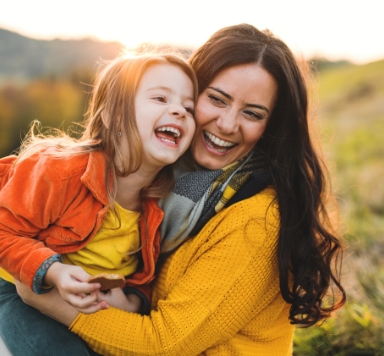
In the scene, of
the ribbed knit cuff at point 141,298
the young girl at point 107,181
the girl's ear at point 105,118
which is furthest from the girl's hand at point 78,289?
the girl's ear at point 105,118

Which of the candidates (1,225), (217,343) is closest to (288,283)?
(217,343)

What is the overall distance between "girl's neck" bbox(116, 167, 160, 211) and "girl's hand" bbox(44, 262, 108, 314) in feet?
1.86

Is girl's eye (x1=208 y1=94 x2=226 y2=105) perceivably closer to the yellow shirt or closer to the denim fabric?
the yellow shirt

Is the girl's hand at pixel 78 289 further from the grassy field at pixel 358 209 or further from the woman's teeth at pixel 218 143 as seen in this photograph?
the grassy field at pixel 358 209

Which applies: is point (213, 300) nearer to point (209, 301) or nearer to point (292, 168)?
point (209, 301)

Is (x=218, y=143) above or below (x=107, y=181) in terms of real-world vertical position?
above

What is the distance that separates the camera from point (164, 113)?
6.78ft

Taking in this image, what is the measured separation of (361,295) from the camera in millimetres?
3336

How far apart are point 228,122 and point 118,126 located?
1.67 ft

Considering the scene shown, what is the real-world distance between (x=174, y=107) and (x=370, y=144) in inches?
327

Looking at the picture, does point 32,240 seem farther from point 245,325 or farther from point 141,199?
point 245,325

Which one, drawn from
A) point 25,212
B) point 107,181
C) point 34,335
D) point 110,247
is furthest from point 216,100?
point 34,335

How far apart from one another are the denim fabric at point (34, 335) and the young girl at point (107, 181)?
19cm

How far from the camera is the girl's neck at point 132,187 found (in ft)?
7.11
